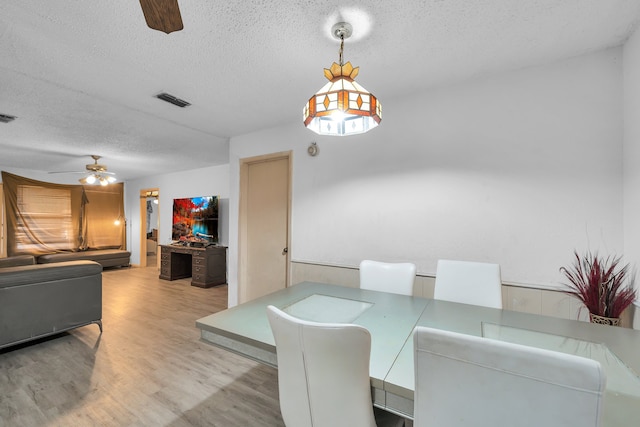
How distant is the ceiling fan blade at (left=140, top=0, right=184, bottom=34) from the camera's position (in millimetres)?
886

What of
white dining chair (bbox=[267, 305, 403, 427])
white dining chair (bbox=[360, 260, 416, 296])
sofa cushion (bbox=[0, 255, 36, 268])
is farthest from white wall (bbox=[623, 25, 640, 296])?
sofa cushion (bbox=[0, 255, 36, 268])

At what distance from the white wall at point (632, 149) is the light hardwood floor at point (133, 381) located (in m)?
2.51

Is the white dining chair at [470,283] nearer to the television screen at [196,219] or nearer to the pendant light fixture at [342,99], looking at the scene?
the pendant light fixture at [342,99]

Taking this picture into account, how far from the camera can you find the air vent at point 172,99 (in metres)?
2.51

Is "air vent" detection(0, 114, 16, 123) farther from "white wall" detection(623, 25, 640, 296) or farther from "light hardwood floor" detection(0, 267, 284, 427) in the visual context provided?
"white wall" detection(623, 25, 640, 296)

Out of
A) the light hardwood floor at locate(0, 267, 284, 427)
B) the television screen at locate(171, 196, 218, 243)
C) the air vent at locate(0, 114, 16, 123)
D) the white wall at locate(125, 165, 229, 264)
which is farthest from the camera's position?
the white wall at locate(125, 165, 229, 264)

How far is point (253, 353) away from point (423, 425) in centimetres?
74

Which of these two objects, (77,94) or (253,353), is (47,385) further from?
(77,94)

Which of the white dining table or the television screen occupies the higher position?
the television screen

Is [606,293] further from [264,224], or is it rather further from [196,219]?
[196,219]

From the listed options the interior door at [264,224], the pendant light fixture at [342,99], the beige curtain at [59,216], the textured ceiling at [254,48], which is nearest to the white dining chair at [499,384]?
the pendant light fixture at [342,99]

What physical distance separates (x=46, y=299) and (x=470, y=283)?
3816 millimetres

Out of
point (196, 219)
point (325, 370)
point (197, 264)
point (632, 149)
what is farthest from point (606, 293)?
point (196, 219)

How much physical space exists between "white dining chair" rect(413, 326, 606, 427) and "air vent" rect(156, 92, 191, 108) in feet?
9.24
